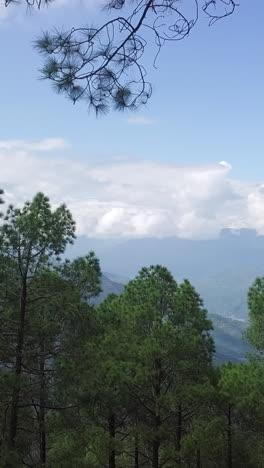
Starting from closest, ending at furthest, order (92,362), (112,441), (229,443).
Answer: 1. (92,362)
2. (112,441)
3. (229,443)

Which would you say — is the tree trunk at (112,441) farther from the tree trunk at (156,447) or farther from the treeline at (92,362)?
the tree trunk at (156,447)

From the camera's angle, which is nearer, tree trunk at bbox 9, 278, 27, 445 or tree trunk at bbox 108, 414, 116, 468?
tree trunk at bbox 9, 278, 27, 445

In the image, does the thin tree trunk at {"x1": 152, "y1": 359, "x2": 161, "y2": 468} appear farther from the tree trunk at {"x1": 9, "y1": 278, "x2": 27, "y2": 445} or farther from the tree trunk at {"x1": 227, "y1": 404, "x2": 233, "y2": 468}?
the tree trunk at {"x1": 9, "y1": 278, "x2": 27, "y2": 445}

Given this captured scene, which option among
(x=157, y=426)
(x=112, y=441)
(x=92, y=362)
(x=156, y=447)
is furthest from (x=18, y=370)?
(x=156, y=447)

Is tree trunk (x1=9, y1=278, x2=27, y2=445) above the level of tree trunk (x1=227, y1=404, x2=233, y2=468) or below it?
above

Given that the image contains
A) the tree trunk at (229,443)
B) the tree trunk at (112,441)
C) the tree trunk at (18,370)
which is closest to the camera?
the tree trunk at (18,370)

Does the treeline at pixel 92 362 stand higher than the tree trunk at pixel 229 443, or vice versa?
the treeline at pixel 92 362

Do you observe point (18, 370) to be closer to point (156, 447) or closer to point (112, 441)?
point (112, 441)

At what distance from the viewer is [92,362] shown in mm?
14859

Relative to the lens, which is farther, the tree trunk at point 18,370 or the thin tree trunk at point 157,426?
the thin tree trunk at point 157,426

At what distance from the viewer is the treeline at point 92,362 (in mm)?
13828

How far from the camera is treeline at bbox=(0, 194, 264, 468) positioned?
13.8 m

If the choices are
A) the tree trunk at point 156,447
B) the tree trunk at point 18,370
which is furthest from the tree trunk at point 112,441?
the tree trunk at point 18,370

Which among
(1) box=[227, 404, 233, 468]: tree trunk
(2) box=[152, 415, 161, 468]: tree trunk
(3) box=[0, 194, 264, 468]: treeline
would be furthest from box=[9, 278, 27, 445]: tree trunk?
(1) box=[227, 404, 233, 468]: tree trunk
